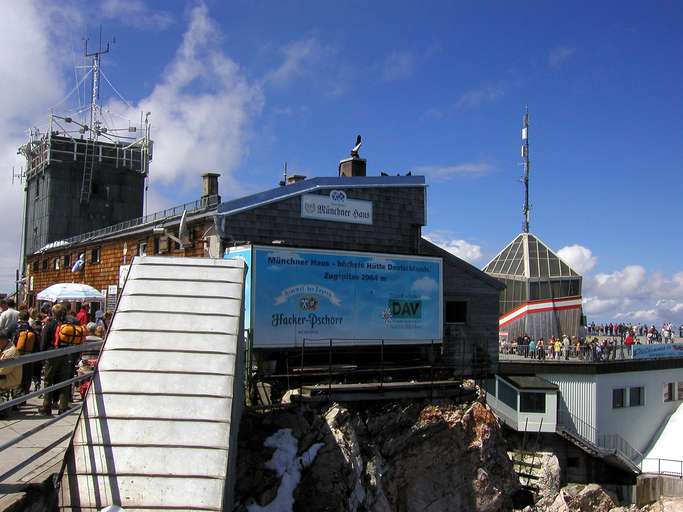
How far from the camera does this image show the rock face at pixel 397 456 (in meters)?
13.1

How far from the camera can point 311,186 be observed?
19703 mm

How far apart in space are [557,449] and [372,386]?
13.9m

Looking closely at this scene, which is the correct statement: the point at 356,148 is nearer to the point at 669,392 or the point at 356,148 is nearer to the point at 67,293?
the point at 67,293

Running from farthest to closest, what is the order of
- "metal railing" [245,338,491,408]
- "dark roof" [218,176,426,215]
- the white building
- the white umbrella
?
the white building → "dark roof" [218,176,426,215] → the white umbrella → "metal railing" [245,338,491,408]

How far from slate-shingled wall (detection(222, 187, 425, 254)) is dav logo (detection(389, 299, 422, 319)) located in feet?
5.50

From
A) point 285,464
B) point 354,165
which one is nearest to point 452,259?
point 354,165

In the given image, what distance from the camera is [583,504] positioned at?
78.6 ft

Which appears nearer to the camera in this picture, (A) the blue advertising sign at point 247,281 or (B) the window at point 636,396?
(A) the blue advertising sign at point 247,281

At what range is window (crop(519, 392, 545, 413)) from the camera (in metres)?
27.0

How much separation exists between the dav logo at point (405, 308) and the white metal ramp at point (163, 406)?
35.6 feet

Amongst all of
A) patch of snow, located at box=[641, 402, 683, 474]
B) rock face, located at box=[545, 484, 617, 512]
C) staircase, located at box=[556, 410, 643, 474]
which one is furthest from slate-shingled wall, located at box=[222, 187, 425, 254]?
patch of snow, located at box=[641, 402, 683, 474]

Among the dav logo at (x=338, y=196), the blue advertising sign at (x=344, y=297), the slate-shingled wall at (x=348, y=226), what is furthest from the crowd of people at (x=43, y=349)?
the dav logo at (x=338, y=196)

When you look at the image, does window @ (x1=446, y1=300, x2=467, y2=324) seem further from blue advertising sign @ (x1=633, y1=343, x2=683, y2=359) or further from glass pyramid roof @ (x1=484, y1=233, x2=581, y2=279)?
glass pyramid roof @ (x1=484, y1=233, x2=581, y2=279)

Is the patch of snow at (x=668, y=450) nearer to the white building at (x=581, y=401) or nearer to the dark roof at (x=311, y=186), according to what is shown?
the white building at (x=581, y=401)
